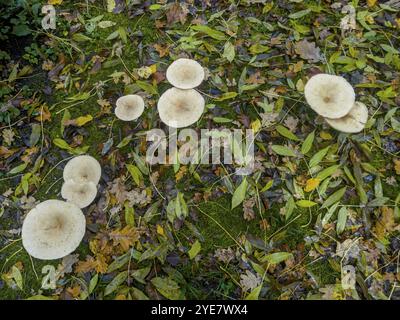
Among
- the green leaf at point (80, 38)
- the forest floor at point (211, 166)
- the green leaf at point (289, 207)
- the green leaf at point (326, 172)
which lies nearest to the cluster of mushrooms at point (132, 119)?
the forest floor at point (211, 166)

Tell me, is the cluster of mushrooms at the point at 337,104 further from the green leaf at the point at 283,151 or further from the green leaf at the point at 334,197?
the green leaf at the point at 334,197

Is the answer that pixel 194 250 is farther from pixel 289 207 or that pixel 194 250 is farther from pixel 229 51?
pixel 229 51

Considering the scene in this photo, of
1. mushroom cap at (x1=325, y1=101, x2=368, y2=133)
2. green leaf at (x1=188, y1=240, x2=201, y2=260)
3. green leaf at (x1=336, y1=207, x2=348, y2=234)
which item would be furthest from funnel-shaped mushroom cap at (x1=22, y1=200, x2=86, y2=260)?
mushroom cap at (x1=325, y1=101, x2=368, y2=133)

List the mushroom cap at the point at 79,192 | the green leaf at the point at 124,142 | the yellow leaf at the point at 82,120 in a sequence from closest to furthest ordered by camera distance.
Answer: the mushroom cap at the point at 79,192 < the green leaf at the point at 124,142 < the yellow leaf at the point at 82,120

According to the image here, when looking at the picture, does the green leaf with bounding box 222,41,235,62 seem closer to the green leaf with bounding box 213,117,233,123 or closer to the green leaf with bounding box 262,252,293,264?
the green leaf with bounding box 213,117,233,123

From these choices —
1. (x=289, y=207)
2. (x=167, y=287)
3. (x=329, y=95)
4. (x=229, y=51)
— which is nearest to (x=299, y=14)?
(x=229, y=51)

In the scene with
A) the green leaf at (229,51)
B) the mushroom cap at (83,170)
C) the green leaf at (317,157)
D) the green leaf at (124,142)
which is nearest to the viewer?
the mushroom cap at (83,170)
